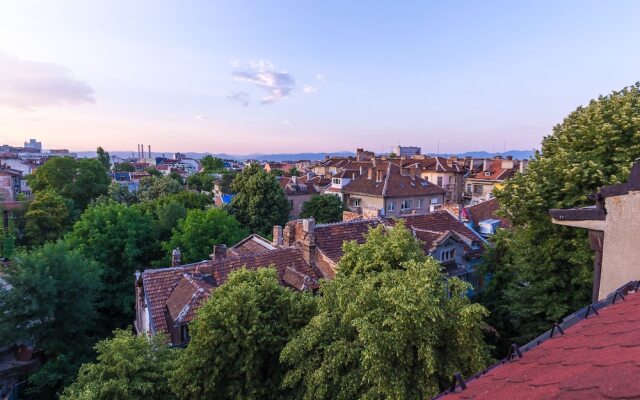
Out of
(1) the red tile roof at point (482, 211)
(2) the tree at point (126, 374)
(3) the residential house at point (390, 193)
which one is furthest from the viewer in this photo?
(3) the residential house at point (390, 193)

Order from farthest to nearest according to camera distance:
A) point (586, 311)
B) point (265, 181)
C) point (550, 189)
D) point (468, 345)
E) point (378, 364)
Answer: point (265, 181)
point (550, 189)
point (468, 345)
point (378, 364)
point (586, 311)

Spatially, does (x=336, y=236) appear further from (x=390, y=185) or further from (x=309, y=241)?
(x=390, y=185)

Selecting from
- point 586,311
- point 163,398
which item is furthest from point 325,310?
point 586,311

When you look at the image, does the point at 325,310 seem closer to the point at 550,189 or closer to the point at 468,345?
the point at 468,345

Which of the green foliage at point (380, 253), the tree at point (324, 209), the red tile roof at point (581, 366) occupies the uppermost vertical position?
the red tile roof at point (581, 366)

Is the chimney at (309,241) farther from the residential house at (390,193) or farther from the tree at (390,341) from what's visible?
the residential house at (390,193)

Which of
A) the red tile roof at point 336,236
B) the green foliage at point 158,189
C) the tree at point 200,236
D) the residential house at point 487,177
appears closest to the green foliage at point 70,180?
the green foliage at point 158,189
